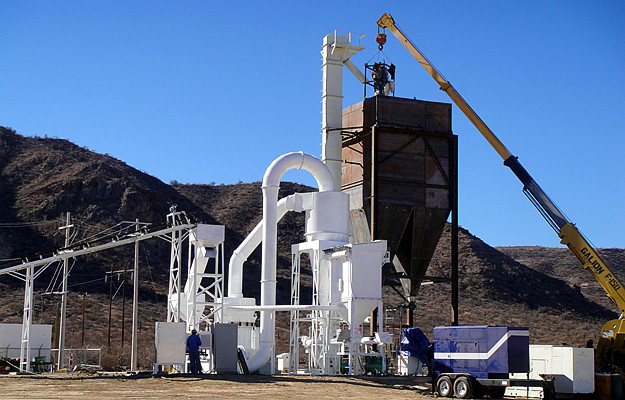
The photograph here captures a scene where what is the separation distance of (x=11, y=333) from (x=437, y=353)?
2369 centimetres

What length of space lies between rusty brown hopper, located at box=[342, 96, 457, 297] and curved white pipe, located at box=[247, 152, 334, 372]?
3.89 m

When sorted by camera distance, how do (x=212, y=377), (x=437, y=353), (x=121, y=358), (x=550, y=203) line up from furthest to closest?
1. (x=121, y=358)
2. (x=550, y=203)
3. (x=212, y=377)
4. (x=437, y=353)

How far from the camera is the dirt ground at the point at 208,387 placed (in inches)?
960

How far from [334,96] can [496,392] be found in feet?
67.2

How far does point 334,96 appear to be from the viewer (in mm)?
44094

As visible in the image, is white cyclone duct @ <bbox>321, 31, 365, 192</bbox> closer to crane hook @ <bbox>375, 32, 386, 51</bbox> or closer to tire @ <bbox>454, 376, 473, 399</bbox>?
crane hook @ <bbox>375, 32, 386, 51</bbox>

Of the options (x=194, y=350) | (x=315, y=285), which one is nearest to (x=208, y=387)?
(x=194, y=350)

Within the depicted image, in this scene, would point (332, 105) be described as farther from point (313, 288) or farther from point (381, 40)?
point (313, 288)

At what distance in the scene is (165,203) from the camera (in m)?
84.8

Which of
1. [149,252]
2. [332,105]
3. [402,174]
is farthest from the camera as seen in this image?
[149,252]

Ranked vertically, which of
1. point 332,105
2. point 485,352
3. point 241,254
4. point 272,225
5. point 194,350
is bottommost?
point 194,350

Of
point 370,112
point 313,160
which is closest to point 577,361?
Answer: point 313,160

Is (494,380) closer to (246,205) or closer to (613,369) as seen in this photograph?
(613,369)

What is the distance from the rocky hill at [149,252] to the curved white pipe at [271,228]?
2040 centimetres
